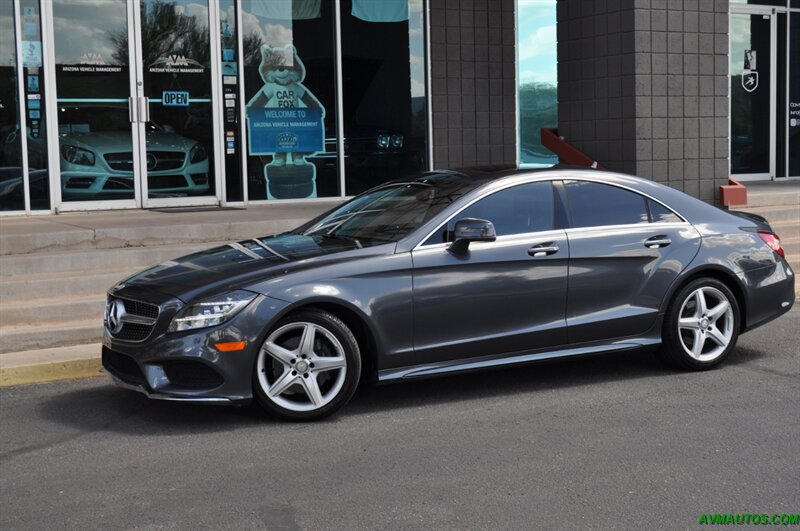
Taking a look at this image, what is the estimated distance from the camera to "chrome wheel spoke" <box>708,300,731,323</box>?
7.10 meters

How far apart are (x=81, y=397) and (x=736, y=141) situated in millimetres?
13477

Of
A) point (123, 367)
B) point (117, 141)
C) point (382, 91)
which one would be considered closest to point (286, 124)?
point (382, 91)

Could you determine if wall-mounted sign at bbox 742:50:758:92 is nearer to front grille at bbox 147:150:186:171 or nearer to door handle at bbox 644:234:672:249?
front grille at bbox 147:150:186:171

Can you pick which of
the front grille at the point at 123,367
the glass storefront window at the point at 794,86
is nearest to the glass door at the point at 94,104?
the front grille at the point at 123,367

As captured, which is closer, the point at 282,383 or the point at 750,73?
the point at 282,383

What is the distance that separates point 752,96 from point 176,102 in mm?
9967

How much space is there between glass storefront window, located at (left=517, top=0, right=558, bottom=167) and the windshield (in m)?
9.13

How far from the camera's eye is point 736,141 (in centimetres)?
1714

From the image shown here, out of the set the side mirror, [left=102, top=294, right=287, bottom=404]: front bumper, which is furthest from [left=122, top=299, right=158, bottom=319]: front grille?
the side mirror

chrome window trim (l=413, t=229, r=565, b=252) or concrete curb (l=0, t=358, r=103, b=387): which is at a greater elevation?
chrome window trim (l=413, t=229, r=565, b=252)

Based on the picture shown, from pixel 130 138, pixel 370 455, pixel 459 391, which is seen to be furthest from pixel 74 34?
pixel 370 455

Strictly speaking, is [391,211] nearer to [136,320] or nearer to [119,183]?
[136,320]

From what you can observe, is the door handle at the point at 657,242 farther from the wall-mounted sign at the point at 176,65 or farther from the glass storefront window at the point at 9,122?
the glass storefront window at the point at 9,122

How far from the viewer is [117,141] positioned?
41.9 ft
